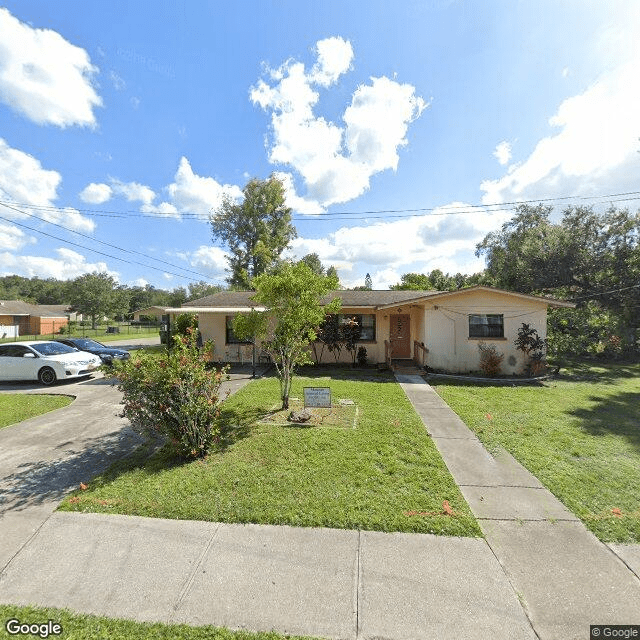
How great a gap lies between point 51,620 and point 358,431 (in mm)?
4885

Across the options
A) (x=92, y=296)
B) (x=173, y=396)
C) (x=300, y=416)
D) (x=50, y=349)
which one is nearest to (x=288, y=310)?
(x=300, y=416)

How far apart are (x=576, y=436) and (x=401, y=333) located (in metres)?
9.84

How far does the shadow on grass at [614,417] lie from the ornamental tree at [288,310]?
622cm

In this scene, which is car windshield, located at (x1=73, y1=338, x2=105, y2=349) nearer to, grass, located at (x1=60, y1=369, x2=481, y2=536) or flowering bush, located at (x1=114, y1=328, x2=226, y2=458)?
grass, located at (x1=60, y1=369, x2=481, y2=536)

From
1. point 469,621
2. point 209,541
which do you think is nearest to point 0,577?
point 209,541

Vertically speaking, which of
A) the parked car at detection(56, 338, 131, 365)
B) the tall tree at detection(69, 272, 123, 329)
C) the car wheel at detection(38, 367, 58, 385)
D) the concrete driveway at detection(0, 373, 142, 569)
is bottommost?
the concrete driveway at detection(0, 373, 142, 569)

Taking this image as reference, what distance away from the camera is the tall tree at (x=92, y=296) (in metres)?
36.8

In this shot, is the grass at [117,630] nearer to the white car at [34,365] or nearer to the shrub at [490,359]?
the white car at [34,365]

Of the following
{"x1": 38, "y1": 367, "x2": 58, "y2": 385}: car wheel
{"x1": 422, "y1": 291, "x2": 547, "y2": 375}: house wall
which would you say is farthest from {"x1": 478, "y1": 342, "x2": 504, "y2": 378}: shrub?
{"x1": 38, "y1": 367, "x2": 58, "y2": 385}: car wheel

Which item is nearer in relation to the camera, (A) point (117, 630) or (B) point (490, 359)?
(A) point (117, 630)

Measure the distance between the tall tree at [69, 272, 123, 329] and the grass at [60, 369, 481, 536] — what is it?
126 ft

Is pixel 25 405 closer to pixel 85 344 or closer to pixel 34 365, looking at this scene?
pixel 34 365

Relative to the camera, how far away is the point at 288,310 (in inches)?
297

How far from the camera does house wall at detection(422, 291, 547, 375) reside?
13.0m
